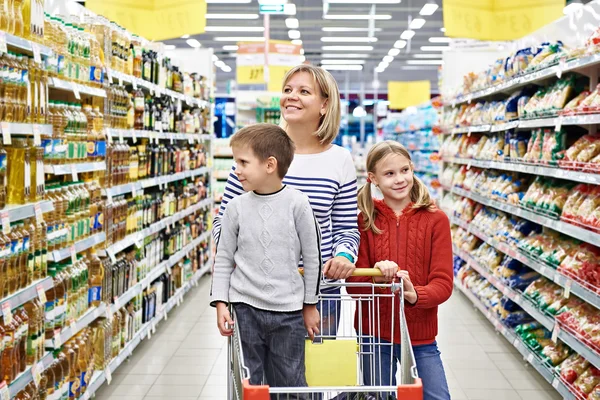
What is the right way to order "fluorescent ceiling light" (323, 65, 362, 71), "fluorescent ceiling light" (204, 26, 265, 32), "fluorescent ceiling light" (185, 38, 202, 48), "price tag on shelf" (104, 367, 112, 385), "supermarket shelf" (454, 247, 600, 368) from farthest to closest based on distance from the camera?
"fluorescent ceiling light" (323, 65, 362, 71), "fluorescent ceiling light" (185, 38, 202, 48), "fluorescent ceiling light" (204, 26, 265, 32), "price tag on shelf" (104, 367, 112, 385), "supermarket shelf" (454, 247, 600, 368)

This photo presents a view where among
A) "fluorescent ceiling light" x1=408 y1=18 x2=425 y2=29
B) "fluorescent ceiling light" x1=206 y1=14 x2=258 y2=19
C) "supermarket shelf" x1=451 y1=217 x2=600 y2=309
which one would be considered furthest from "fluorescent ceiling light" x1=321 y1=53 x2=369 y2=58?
"supermarket shelf" x1=451 y1=217 x2=600 y2=309

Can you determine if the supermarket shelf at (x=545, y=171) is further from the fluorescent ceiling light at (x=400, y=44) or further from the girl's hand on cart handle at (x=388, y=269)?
the fluorescent ceiling light at (x=400, y=44)

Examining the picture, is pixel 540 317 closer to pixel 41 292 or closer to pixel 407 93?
pixel 41 292

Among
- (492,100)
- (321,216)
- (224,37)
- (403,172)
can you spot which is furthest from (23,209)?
(224,37)

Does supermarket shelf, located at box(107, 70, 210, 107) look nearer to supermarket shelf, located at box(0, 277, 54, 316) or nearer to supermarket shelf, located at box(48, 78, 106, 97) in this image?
supermarket shelf, located at box(48, 78, 106, 97)

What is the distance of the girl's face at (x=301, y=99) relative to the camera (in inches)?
93.5

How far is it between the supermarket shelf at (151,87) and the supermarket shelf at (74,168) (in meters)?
0.61

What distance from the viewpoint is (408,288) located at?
2.29 m

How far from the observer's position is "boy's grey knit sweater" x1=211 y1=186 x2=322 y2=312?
2.06 metres

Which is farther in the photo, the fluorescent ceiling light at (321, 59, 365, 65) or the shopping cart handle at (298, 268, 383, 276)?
the fluorescent ceiling light at (321, 59, 365, 65)

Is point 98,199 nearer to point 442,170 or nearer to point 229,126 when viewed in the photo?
point 442,170

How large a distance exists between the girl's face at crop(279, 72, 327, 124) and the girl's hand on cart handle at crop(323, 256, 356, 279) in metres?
0.51

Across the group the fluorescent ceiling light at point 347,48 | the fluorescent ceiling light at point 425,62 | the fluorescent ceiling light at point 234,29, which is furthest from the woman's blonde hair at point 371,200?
the fluorescent ceiling light at point 425,62

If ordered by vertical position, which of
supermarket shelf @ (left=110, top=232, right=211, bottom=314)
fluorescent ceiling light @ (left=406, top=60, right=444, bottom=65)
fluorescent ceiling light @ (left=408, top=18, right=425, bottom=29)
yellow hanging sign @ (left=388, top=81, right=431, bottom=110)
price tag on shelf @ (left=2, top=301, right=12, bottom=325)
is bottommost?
supermarket shelf @ (left=110, top=232, right=211, bottom=314)
